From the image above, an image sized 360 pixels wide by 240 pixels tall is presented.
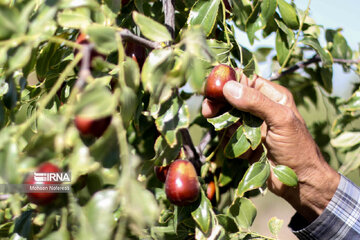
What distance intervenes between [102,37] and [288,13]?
0.64m

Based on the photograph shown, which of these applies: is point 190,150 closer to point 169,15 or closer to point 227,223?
point 227,223

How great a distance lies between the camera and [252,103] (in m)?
0.85

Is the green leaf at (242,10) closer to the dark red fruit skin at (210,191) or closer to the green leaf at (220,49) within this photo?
the green leaf at (220,49)

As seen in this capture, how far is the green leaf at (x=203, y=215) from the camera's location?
0.76 meters

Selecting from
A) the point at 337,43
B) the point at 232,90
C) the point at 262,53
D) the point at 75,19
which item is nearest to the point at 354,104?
the point at 337,43

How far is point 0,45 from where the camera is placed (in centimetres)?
49

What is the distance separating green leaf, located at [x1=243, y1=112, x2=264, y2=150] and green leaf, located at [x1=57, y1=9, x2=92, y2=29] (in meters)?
0.42

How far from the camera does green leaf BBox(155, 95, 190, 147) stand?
662 mm

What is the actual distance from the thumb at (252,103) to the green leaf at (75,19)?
36 centimetres

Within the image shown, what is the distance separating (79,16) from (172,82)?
7.3 inches

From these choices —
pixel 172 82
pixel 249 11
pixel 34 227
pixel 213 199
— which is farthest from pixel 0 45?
pixel 213 199

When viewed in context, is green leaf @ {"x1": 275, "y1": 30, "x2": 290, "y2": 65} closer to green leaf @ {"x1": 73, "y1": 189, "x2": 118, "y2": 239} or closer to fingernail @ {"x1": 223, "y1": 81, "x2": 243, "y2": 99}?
fingernail @ {"x1": 223, "y1": 81, "x2": 243, "y2": 99}

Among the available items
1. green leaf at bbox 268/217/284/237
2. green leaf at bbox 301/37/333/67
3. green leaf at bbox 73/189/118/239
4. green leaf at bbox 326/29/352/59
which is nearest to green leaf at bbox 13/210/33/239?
green leaf at bbox 73/189/118/239

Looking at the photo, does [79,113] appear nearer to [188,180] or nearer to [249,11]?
[188,180]
